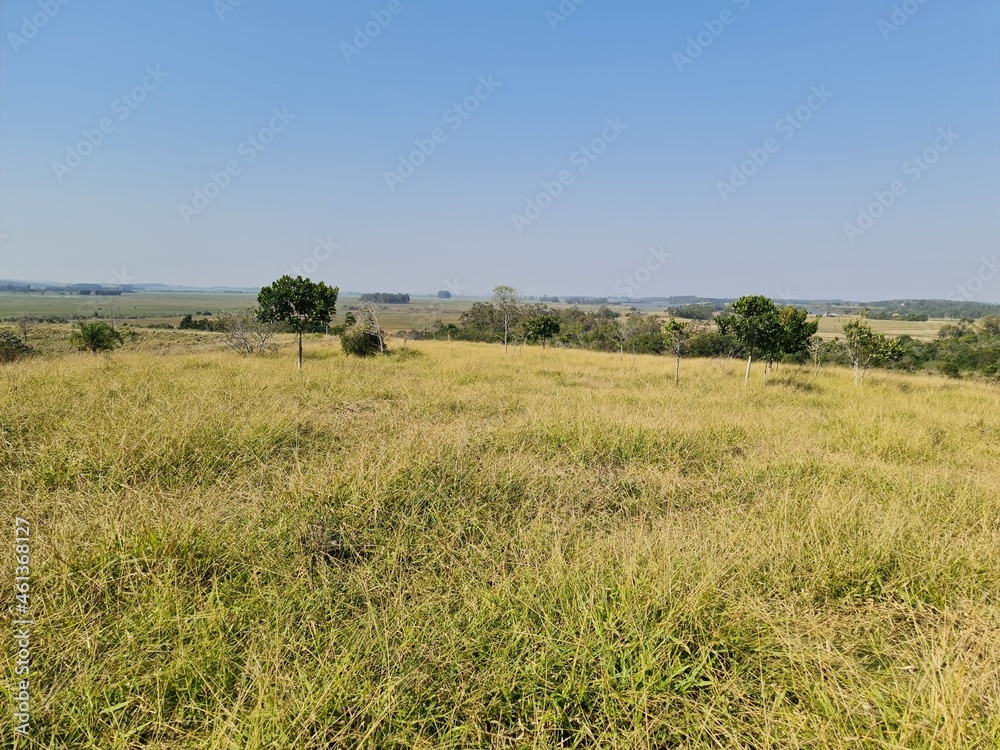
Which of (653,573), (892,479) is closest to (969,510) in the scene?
(892,479)

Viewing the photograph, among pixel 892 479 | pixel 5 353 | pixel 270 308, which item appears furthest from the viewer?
pixel 270 308

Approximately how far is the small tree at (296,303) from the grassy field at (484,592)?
497 inches

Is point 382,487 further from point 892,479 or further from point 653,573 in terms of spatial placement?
point 892,479

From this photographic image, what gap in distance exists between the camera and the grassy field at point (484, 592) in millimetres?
1895

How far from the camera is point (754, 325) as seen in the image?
14.7 m

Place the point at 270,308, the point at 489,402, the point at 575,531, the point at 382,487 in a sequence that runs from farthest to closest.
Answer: the point at 270,308
the point at 489,402
the point at 382,487
the point at 575,531

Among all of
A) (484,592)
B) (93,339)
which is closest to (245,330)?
(93,339)

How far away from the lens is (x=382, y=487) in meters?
4.05

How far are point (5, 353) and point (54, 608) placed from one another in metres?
18.4

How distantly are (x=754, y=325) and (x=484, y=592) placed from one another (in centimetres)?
1541

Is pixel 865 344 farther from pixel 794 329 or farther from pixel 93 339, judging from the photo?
pixel 93 339

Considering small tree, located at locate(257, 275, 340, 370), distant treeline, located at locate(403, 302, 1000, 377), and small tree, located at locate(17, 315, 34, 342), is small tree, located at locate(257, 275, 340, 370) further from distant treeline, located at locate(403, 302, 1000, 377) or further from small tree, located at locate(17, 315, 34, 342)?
small tree, located at locate(17, 315, 34, 342)

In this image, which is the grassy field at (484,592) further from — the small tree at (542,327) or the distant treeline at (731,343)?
the small tree at (542,327)

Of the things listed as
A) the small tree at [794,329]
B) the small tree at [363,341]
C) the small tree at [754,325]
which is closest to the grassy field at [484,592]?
the small tree at [754,325]
